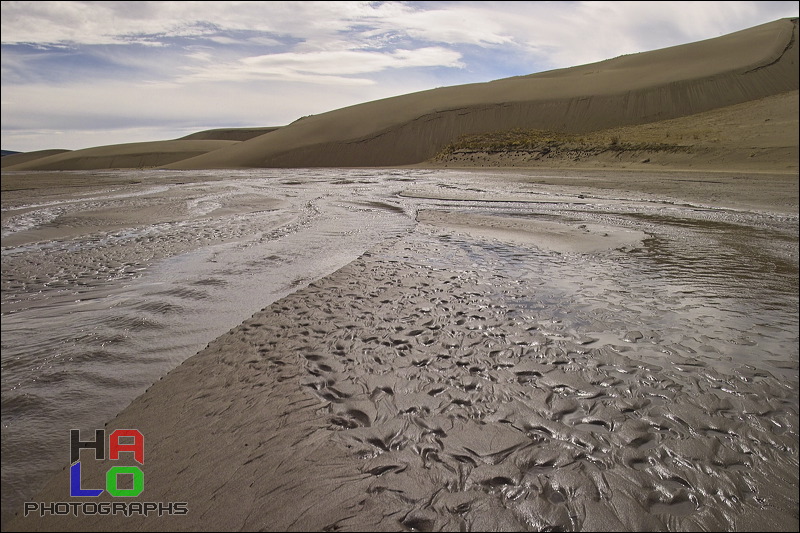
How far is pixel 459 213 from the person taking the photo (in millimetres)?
11172

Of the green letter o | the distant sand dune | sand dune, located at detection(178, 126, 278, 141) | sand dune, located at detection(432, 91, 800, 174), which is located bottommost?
the green letter o

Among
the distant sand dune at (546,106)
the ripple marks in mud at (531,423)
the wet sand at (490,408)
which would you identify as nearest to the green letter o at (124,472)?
the wet sand at (490,408)

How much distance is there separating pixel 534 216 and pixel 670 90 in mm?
36339

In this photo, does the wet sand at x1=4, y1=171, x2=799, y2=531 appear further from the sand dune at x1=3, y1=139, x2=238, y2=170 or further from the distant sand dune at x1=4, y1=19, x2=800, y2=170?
the sand dune at x1=3, y1=139, x2=238, y2=170

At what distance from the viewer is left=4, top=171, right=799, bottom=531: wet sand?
6.75 feet

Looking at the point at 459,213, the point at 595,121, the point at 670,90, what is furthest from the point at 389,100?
the point at 459,213

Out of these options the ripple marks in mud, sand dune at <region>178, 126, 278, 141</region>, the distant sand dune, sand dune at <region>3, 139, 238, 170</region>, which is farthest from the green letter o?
sand dune at <region>178, 126, 278, 141</region>

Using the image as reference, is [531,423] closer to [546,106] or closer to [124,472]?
[124,472]

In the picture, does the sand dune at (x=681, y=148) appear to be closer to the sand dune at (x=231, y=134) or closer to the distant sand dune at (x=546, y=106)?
the distant sand dune at (x=546, y=106)

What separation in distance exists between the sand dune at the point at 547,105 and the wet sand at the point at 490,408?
37635 mm

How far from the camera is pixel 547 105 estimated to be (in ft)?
139

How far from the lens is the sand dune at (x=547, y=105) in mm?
36469

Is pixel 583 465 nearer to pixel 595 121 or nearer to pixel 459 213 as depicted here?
pixel 459 213

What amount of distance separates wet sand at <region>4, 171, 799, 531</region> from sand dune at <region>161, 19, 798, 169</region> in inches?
1482
